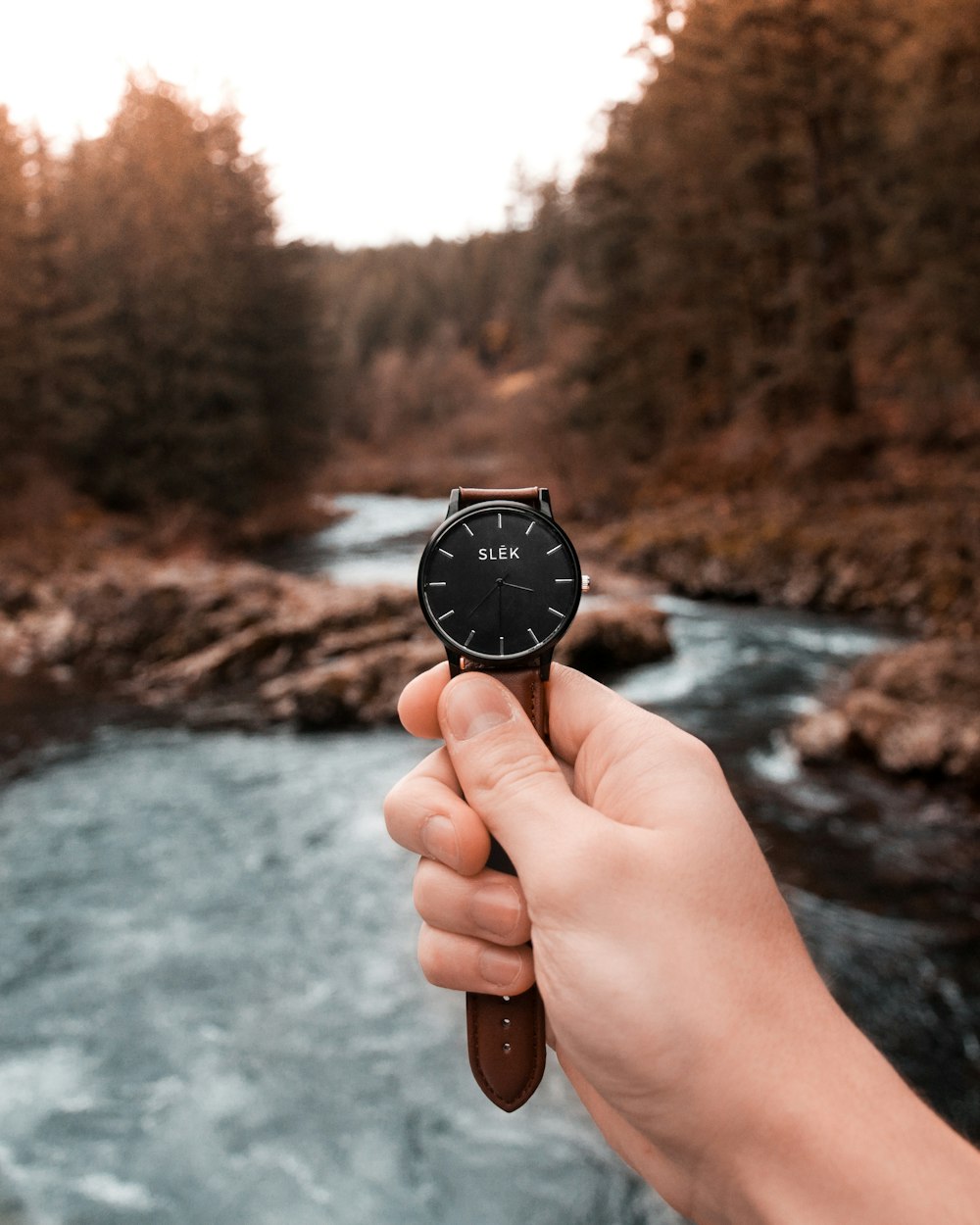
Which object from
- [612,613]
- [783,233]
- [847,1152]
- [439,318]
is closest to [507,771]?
[847,1152]

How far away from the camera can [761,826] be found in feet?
24.0

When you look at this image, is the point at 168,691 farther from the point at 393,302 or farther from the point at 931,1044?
the point at 393,302

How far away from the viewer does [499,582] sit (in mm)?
1745

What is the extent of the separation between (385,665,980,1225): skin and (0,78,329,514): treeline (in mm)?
24940

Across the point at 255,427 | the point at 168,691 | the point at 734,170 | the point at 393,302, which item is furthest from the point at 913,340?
the point at 393,302

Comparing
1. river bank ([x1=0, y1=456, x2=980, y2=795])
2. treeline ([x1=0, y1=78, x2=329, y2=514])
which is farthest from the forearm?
treeline ([x1=0, y1=78, x2=329, y2=514])

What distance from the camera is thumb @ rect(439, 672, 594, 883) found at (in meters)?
1.52

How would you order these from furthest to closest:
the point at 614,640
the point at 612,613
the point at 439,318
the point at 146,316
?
the point at 439,318 → the point at 146,316 → the point at 612,613 → the point at 614,640

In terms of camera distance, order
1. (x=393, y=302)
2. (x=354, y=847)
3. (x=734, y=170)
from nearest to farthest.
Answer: (x=354, y=847)
(x=734, y=170)
(x=393, y=302)

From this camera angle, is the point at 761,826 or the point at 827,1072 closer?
the point at 827,1072

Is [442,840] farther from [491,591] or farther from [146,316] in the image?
[146,316]

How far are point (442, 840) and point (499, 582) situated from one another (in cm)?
50

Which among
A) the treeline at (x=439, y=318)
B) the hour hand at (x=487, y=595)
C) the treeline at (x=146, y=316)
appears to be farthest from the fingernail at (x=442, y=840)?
the treeline at (x=439, y=318)

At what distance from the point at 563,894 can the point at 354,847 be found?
21.9ft
